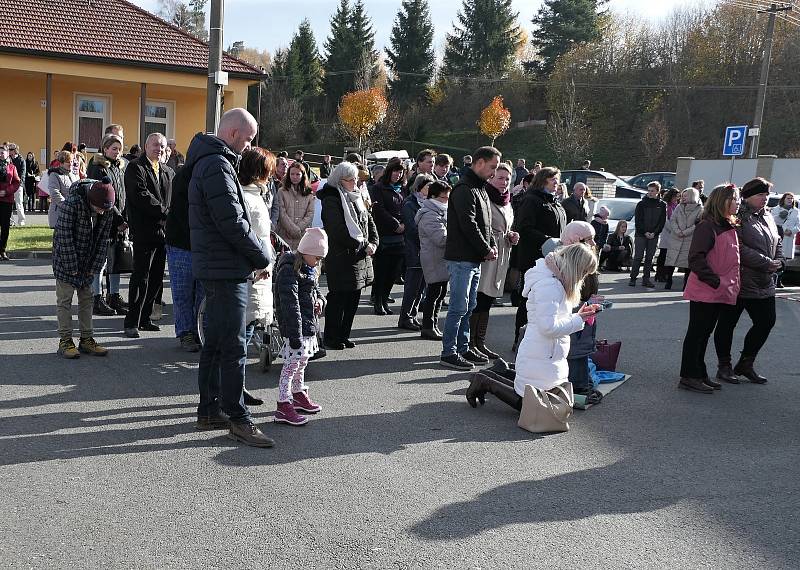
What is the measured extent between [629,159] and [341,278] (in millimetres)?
50295

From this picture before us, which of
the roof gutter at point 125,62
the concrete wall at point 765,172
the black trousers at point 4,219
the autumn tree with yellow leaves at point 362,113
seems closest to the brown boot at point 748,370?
the black trousers at point 4,219

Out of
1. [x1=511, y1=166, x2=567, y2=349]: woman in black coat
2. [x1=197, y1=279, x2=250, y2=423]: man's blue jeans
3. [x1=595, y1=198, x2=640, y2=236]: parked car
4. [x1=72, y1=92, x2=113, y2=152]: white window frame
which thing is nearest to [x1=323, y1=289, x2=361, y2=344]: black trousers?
[x1=511, y1=166, x2=567, y2=349]: woman in black coat

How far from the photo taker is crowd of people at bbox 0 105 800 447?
550 centimetres

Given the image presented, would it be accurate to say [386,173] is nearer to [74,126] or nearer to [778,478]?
[778,478]

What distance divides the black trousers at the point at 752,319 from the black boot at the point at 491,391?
9.42 ft

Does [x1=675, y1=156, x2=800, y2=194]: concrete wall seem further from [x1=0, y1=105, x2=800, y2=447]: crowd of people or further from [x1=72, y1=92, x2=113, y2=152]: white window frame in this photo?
[x1=0, y1=105, x2=800, y2=447]: crowd of people

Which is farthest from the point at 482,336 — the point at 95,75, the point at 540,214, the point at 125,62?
the point at 95,75

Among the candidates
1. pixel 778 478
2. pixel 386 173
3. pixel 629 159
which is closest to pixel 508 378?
pixel 778 478

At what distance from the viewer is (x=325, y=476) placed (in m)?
5.05

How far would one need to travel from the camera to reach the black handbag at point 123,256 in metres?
9.38

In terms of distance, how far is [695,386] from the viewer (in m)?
7.83

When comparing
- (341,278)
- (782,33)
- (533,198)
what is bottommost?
(341,278)

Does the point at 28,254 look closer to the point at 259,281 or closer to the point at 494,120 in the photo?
the point at 259,281

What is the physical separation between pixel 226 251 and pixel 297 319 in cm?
98
